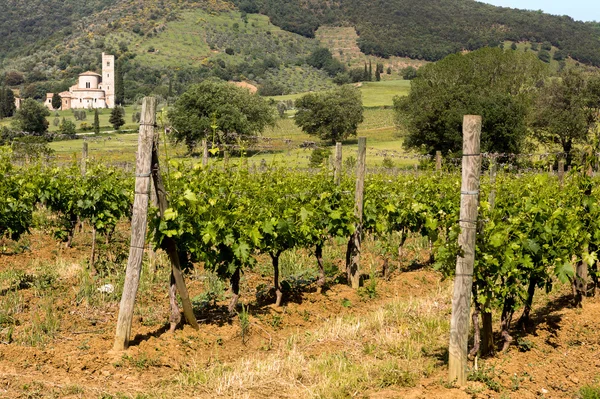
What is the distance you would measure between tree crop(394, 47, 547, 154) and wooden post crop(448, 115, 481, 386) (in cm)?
3661

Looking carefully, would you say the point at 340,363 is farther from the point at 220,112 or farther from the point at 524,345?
the point at 220,112

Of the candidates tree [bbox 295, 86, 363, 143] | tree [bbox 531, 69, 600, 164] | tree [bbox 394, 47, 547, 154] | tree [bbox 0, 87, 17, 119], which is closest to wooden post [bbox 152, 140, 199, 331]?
tree [bbox 394, 47, 547, 154]

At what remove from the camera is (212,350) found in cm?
697

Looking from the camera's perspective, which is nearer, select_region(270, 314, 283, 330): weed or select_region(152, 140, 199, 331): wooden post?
select_region(152, 140, 199, 331): wooden post

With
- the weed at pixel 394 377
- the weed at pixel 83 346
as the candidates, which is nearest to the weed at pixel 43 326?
the weed at pixel 83 346

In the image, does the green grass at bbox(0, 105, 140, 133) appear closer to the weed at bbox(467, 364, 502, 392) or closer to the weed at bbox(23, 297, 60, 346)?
the weed at bbox(23, 297, 60, 346)

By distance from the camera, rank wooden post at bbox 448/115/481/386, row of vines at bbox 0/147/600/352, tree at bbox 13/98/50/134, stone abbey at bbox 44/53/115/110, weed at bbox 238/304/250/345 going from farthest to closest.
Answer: stone abbey at bbox 44/53/115/110, tree at bbox 13/98/50/134, weed at bbox 238/304/250/345, row of vines at bbox 0/147/600/352, wooden post at bbox 448/115/481/386

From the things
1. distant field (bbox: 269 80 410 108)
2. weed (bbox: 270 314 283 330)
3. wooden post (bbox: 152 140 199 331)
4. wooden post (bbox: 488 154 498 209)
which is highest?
distant field (bbox: 269 80 410 108)

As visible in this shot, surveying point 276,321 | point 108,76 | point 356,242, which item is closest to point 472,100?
point 356,242

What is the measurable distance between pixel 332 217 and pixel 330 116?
54068 millimetres

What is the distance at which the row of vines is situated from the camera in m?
6.29

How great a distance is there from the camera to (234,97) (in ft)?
188

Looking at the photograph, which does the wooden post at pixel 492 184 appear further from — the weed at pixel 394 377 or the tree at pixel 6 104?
the tree at pixel 6 104

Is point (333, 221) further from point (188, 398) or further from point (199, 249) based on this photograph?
point (188, 398)
